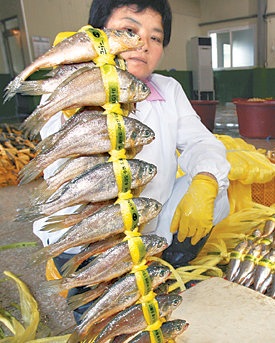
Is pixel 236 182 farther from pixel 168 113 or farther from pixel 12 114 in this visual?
pixel 12 114

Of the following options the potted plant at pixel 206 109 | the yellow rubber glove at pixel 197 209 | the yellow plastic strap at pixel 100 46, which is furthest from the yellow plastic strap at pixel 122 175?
the potted plant at pixel 206 109

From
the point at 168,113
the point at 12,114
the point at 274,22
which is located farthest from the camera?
the point at 274,22

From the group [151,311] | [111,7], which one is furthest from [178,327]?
[111,7]

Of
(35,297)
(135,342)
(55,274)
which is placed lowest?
(35,297)

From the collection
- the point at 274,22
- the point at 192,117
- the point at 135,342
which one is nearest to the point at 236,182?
the point at 192,117

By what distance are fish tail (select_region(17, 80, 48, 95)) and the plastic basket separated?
7.23ft

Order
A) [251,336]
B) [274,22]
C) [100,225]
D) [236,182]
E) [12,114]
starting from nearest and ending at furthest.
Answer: [100,225]
[251,336]
[236,182]
[12,114]
[274,22]

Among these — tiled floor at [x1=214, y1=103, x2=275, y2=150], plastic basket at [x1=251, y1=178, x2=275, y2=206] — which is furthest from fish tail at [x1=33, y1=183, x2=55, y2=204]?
tiled floor at [x1=214, y1=103, x2=275, y2=150]

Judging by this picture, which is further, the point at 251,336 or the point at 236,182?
the point at 236,182

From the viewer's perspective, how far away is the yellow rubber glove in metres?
1.59

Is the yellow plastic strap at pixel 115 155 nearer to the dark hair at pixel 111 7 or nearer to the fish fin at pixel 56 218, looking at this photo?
the fish fin at pixel 56 218

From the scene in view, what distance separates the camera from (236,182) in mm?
2285

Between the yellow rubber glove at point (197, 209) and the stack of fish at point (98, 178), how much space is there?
2.63 feet

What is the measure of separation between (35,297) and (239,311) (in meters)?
1.23
